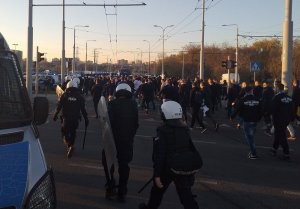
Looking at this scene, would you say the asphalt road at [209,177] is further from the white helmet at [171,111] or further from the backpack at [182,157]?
the white helmet at [171,111]

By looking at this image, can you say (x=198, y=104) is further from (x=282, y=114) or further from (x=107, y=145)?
(x=107, y=145)

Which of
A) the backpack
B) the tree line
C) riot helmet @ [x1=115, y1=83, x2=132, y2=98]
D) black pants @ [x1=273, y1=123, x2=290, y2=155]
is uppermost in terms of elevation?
the tree line

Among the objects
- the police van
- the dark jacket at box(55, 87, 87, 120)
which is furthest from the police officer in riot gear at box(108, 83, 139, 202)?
the dark jacket at box(55, 87, 87, 120)

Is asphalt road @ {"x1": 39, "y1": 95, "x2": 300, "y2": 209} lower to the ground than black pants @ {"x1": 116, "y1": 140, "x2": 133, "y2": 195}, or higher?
lower

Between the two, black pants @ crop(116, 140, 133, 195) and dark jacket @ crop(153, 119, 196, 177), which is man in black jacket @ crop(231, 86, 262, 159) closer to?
black pants @ crop(116, 140, 133, 195)

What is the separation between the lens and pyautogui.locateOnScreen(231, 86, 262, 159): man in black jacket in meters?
10.6

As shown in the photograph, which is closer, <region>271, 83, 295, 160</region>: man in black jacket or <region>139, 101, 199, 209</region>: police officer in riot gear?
<region>139, 101, 199, 209</region>: police officer in riot gear

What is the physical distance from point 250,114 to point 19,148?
26.2 feet

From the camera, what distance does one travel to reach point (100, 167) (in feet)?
29.8

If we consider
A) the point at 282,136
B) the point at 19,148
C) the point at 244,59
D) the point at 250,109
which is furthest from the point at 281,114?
the point at 244,59

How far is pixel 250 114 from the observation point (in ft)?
34.9

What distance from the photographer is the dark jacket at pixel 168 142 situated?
5.03 m

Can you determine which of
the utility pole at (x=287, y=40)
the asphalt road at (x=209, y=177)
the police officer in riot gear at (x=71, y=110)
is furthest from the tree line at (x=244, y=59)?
the police officer in riot gear at (x=71, y=110)

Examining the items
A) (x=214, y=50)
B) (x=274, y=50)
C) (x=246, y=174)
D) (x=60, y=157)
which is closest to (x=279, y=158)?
(x=246, y=174)
